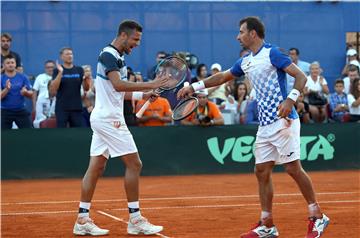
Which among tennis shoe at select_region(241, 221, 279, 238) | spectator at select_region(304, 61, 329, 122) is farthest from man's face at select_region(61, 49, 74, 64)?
Result: tennis shoe at select_region(241, 221, 279, 238)

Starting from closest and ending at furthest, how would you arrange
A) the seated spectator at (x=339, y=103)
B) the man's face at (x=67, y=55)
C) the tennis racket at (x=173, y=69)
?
the tennis racket at (x=173, y=69) < the man's face at (x=67, y=55) < the seated spectator at (x=339, y=103)

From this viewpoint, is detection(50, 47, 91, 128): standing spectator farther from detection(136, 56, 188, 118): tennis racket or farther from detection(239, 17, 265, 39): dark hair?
detection(239, 17, 265, 39): dark hair

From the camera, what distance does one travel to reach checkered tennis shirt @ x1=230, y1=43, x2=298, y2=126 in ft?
26.7

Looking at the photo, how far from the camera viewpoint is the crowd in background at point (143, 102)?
52.3ft

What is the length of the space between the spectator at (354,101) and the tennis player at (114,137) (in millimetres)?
10048

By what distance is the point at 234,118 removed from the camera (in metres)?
17.9

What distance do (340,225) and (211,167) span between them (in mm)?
7742

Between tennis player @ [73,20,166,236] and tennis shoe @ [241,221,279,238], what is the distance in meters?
1.08

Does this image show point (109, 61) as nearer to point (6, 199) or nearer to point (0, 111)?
point (6, 199)

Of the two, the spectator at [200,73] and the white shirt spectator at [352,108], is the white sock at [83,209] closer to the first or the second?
the spectator at [200,73]

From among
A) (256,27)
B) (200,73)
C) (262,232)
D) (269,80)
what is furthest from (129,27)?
(200,73)

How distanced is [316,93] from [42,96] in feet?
20.3

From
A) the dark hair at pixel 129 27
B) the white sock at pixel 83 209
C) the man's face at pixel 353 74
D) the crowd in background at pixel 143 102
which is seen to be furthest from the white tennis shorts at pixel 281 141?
the man's face at pixel 353 74

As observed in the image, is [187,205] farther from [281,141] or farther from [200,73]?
[200,73]
